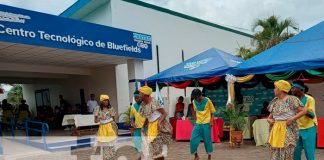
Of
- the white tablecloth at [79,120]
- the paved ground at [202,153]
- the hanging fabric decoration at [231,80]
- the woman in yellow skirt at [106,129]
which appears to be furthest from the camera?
the white tablecloth at [79,120]

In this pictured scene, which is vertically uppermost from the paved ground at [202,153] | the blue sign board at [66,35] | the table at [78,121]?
the blue sign board at [66,35]

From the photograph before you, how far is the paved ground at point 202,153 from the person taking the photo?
7.60 metres

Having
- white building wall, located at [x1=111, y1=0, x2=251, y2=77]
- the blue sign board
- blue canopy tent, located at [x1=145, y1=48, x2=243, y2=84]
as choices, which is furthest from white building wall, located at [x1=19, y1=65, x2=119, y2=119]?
blue canopy tent, located at [x1=145, y1=48, x2=243, y2=84]

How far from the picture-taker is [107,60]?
12.6 m

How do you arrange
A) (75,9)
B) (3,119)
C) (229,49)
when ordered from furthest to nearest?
(229,49), (75,9), (3,119)

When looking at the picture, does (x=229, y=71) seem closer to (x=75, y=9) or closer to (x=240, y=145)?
(x=240, y=145)

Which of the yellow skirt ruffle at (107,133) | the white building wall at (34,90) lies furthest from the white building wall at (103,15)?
the yellow skirt ruffle at (107,133)

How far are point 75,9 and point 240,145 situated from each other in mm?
10472

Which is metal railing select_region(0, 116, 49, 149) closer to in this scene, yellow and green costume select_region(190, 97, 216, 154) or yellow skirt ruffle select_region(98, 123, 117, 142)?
yellow skirt ruffle select_region(98, 123, 117, 142)

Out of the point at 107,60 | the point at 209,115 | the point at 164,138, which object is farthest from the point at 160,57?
the point at 164,138

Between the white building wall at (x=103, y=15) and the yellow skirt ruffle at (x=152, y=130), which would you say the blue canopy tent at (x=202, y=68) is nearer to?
the white building wall at (x=103, y=15)

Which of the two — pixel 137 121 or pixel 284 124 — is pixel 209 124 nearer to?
pixel 137 121

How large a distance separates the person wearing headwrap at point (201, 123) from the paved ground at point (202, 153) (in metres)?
0.84

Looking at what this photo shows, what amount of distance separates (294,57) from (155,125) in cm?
484
